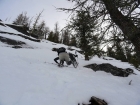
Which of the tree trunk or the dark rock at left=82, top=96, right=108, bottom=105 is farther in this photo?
the dark rock at left=82, top=96, right=108, bottom=105

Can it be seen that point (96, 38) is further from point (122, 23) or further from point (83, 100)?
point (83, 100)

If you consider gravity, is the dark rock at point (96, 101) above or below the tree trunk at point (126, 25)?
below

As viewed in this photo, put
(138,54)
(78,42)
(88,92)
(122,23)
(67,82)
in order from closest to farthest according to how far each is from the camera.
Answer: (138,54), (122,23), (88,92), (67,82), (78,42)

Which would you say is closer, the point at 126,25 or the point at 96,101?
the point at 126,25

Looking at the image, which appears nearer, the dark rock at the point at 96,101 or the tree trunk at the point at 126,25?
the tree trunk at the point at 126,25

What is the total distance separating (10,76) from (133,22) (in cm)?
526

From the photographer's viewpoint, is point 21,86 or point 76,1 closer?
point 21,86

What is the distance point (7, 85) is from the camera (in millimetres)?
4906

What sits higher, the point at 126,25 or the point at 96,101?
the point at 126,25

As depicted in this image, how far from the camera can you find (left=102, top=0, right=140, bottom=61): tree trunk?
433 centimetres

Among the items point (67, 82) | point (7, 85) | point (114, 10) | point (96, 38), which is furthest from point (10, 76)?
point (114, 10)

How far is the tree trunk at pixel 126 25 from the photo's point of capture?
170 inches

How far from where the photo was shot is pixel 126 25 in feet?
15.4

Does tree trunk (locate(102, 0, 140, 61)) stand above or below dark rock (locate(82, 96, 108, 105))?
above
